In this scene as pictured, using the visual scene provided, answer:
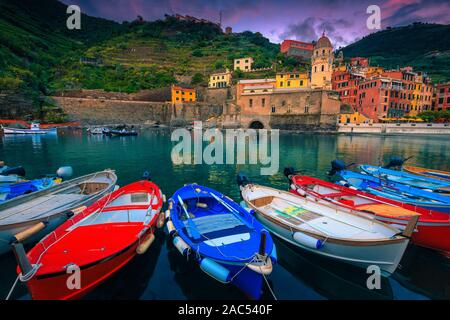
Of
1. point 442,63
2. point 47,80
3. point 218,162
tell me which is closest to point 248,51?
point 47,80

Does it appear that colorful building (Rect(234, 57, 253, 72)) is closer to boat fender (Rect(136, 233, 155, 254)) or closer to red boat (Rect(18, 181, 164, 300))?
red boat (Rect(18, 181, 164, 300))

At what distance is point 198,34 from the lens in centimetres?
11100

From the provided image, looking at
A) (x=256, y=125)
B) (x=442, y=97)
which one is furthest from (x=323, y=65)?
(x=442, y=97)

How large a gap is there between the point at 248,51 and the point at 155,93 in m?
46.2

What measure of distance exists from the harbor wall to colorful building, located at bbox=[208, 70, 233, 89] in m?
33.7

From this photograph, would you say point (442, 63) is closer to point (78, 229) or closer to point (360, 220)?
point (360, 220)

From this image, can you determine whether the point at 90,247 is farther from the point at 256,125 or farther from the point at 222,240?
the point at 256,125

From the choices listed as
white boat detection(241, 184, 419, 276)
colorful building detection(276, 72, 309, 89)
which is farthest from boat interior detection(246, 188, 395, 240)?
colorful building detection(276, 72, 309, 89)

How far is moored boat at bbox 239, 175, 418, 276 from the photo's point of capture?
4.53 metres

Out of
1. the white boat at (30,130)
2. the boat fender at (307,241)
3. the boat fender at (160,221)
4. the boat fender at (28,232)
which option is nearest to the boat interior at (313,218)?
the boat fender at (307,241)

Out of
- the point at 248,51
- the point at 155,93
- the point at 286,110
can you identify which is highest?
the point at 248,51

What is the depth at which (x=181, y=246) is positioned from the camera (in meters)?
4.71

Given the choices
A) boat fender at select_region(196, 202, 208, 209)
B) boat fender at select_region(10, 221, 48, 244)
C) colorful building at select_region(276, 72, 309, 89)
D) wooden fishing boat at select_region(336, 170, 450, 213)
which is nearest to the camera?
boat fender at select_region(10, 221, 48, 244)

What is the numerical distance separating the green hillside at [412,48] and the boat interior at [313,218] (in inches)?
3610
